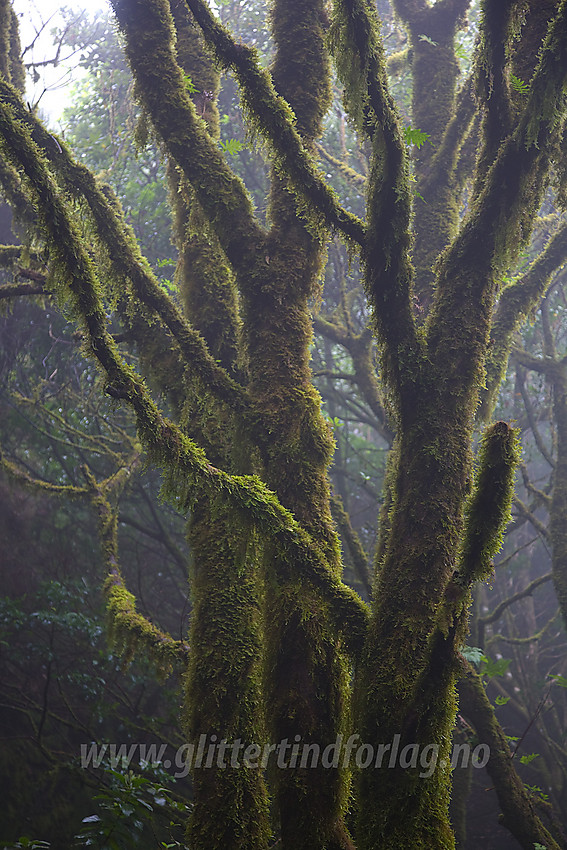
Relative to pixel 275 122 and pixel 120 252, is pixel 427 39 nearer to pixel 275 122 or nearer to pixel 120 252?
pixel 275 122

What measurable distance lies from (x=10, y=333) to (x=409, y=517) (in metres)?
7.92

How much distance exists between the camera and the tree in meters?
2.62

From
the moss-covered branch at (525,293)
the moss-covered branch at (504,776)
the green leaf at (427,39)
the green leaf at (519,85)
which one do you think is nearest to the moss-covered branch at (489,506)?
the green leaf at (519,85)

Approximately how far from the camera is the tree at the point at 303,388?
8.60 ft

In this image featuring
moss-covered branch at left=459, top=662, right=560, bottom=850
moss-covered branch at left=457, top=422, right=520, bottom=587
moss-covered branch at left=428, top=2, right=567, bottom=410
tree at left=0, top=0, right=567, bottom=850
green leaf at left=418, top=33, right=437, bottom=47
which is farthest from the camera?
green leaf at left=418, top=33, right=437, bottom=47

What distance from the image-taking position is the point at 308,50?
13.2ft

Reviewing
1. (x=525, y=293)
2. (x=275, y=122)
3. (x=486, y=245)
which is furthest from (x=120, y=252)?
(x=525, y=293)

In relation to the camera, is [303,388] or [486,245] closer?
[486,245]

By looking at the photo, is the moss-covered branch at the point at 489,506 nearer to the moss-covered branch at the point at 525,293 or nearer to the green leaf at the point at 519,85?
the green leaf at the point at 519,85

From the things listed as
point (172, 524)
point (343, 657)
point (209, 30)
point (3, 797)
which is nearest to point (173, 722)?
point (3, 797)

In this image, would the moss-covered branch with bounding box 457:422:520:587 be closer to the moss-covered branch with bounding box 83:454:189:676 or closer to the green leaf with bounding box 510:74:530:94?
the green leaf with bounding box 510:74:530:94

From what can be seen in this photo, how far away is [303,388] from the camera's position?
11.6ft

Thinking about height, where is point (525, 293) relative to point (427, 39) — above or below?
below

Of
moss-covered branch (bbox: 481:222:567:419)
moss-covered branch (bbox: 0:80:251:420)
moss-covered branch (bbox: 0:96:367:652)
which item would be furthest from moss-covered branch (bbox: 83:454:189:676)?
moss-covered branch (bbox: 481:222:567:419)
